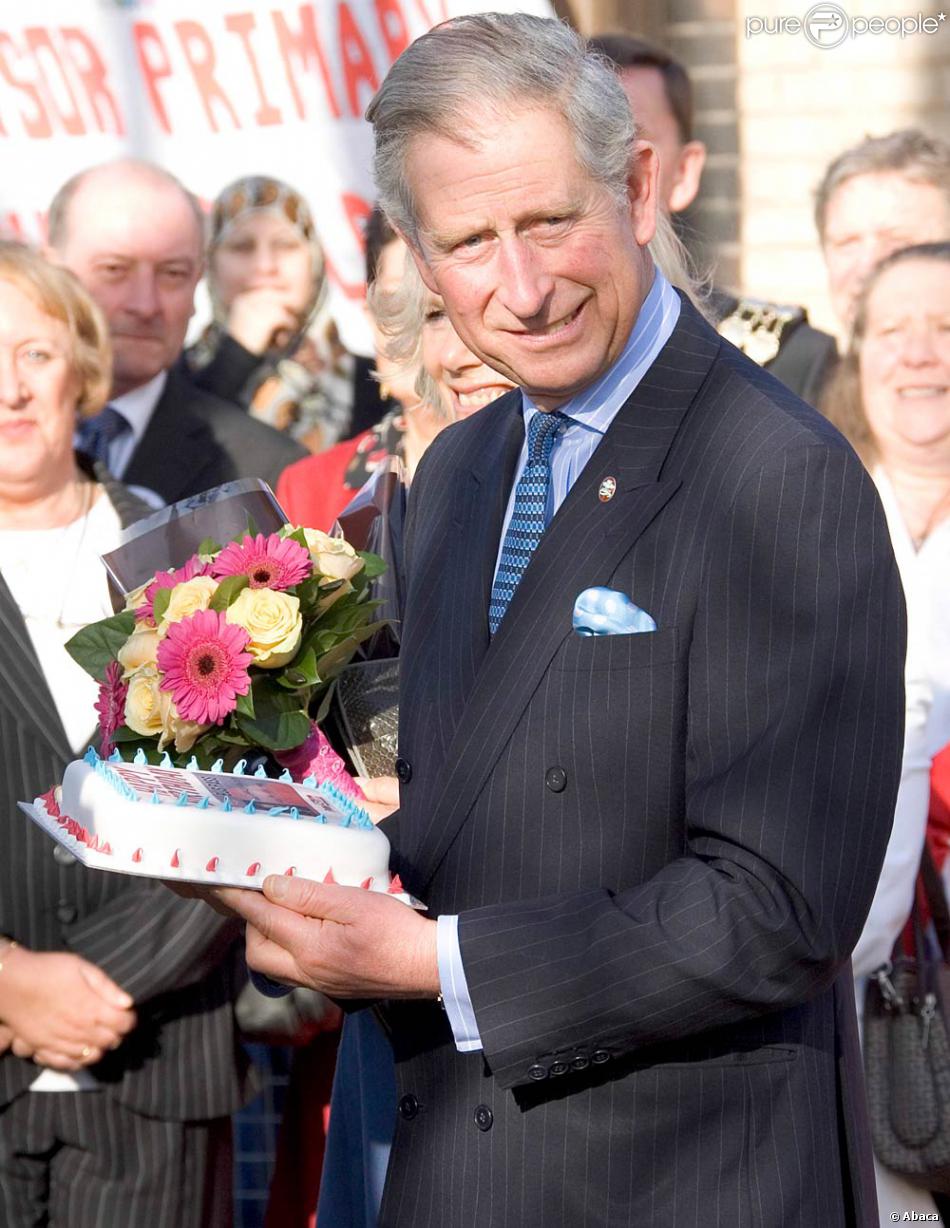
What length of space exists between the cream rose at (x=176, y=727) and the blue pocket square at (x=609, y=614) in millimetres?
492

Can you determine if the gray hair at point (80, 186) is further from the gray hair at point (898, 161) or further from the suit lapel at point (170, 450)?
the gray hair at point (898, 161)

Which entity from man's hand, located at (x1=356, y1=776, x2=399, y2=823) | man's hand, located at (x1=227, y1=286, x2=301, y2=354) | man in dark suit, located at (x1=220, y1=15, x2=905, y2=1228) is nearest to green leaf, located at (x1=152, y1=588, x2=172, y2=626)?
man in dark suit, located at (x1=220, y1=15, x2=905, y2=1228)

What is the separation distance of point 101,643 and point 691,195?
273cm

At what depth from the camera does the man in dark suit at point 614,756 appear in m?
1.76

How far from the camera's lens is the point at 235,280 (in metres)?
5.10

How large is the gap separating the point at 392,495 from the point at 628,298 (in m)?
0.96

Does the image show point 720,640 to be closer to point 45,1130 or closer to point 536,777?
point 536,777

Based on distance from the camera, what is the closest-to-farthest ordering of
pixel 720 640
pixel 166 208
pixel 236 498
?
1. pixel 720 640
2. pixel 236 498
3. pixel 166 208

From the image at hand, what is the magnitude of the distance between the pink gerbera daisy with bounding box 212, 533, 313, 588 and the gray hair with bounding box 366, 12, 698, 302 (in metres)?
0.51

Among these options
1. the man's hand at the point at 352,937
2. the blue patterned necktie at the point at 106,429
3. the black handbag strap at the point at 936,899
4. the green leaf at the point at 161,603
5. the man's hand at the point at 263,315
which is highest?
the green leaf at the point at 161,603

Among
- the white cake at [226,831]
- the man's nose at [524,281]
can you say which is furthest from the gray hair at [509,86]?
the white cake at [226,831]

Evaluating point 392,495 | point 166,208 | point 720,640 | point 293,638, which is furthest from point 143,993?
point 166,208

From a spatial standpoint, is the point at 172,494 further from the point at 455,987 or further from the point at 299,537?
the point at 455,987

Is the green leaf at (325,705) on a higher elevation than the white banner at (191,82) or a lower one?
lower
